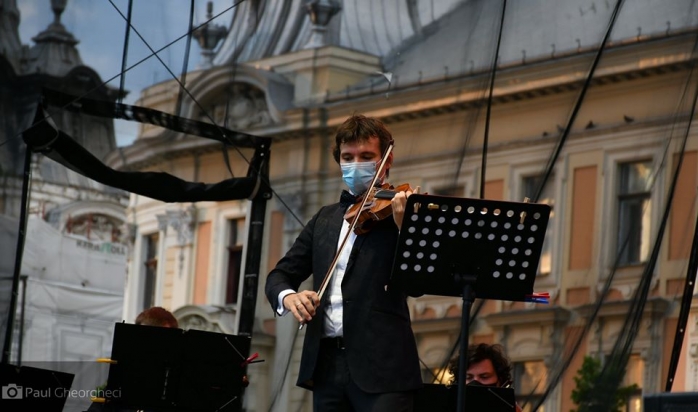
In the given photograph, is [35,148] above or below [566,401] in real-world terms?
above

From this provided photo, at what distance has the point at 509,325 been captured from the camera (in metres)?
12.3

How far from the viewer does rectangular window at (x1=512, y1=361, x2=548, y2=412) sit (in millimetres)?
9867

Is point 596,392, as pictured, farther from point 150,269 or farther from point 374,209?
point 150,269

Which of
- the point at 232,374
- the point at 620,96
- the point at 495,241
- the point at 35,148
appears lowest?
the point at 232,374

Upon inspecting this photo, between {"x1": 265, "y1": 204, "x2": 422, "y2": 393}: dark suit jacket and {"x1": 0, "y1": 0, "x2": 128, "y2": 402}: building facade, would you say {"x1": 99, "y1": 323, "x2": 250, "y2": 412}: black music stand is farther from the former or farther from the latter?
{"x1": 0, "y1": 0, "x2": 128, "y2": 402}: building facade

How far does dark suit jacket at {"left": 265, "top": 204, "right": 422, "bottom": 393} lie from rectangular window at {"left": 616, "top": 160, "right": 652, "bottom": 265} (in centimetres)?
479

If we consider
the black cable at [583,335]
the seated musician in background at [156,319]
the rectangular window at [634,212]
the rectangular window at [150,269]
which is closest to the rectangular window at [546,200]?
the rectangular window at [634,212]

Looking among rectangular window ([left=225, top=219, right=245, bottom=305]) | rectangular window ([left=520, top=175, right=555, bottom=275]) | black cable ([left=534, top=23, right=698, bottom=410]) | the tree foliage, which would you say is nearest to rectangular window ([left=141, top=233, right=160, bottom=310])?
rectangular window ([left=225, top=219, right=245, bottom=305])

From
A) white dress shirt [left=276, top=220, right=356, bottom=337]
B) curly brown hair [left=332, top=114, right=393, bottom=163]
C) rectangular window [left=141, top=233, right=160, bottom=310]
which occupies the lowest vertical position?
white dress shirt [left=276, top=220, right=356, bottom=337]

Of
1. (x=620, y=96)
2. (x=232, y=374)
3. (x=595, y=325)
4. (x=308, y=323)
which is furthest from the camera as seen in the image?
(x=620, y=96)

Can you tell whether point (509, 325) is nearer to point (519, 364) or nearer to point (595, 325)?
point (519, 364)

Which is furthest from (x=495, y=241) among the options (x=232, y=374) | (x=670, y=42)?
(x=670, y=42)

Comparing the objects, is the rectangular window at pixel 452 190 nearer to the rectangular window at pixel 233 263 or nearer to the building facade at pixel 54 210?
the building facade at pixel 54 210

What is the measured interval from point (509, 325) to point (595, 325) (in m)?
2.92
